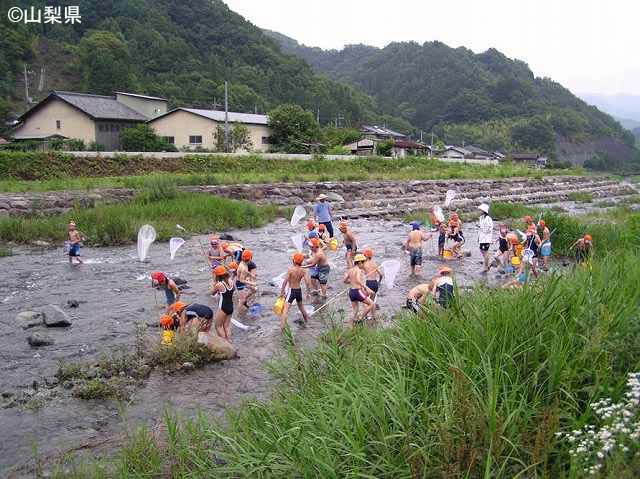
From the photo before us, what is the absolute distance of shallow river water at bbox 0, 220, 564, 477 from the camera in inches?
233

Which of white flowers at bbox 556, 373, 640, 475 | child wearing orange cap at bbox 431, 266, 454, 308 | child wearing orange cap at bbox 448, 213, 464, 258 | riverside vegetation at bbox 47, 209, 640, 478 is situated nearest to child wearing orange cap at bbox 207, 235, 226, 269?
child wearing orange cap at bbox 431, 266, 454, 308

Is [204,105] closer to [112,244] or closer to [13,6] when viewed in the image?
[13,6]

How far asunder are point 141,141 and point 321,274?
28.4m

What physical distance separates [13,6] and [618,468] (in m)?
68.9

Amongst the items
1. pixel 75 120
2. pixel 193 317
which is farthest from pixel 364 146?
pixel 193 317

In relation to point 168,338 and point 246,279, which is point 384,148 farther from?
point 168,338

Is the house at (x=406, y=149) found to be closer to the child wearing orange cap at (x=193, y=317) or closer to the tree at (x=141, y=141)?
the tree at (x=141, y=141)

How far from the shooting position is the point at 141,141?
116 ft

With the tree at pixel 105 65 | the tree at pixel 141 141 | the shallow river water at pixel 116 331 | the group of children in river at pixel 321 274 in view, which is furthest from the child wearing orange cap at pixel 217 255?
the tree at pixel 105 65

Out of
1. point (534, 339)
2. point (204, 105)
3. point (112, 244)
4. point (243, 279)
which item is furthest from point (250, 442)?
point (204, 105)

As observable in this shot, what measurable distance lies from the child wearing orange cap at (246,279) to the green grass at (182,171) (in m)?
13.1

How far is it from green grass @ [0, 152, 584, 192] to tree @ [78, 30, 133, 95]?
81.9 feet

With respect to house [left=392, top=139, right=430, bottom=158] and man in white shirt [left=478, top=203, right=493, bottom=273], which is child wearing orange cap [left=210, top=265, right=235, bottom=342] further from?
house [left=392, top=139, right=430, bottom=158]

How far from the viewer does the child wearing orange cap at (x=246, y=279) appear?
994 centimetres
